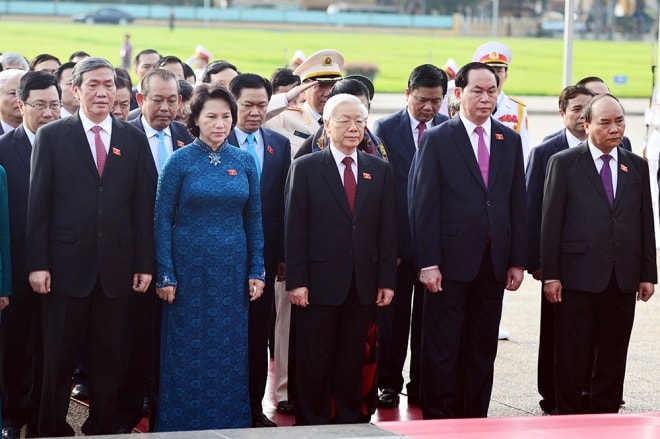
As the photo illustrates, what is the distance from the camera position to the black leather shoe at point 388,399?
7.47m

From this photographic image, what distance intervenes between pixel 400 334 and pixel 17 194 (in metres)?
2.56

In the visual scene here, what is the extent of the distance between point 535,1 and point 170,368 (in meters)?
97.5

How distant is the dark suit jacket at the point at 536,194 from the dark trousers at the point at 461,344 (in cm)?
57

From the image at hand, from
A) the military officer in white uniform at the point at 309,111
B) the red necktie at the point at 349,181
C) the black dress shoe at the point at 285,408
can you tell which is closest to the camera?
the red necktie at the point at 349,181

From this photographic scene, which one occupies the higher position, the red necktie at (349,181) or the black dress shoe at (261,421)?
the red necktie at (349,181)

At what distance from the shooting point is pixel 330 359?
652cm

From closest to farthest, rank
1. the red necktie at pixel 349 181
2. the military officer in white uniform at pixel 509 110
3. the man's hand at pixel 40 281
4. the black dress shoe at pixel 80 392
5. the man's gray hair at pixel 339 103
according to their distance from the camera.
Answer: the man's hand at pixel 40 281
the man's gray hair at pixel 339 103
the red necktie at pixel 349 181
the black dress shoe at pixel 80 392
the military officer in white uniform at pixel 509 110

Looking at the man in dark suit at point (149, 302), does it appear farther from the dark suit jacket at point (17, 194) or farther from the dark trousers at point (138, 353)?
the dark suit jacket at point (17, 194)

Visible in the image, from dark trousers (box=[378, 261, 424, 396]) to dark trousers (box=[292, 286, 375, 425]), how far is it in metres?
1.03

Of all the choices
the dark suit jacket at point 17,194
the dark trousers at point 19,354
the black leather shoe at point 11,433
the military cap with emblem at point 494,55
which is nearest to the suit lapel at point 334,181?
the dark suit jacket at point 17,194

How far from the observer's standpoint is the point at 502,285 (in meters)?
6.85

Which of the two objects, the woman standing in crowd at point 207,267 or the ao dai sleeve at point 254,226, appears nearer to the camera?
the woman standing in crowd at point 207,267

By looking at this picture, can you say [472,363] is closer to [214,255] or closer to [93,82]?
[214,255]

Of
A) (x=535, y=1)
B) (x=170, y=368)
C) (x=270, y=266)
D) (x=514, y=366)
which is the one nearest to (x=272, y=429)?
(x=170, y=368)
